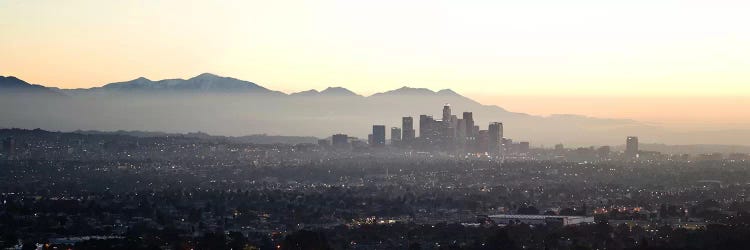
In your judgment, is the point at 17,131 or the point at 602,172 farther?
the point at 17,131

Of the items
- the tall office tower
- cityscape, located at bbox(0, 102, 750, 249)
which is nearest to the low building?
cityscape, located at bbox(0, 102, 750, 249)

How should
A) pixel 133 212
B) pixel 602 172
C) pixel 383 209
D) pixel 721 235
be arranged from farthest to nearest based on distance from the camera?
pixel 602 172 → pixel 383 209 → pixel 133 212 → pixel 721 235

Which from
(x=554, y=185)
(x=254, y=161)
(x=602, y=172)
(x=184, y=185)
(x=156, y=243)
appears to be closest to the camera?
(x=156, y=243)

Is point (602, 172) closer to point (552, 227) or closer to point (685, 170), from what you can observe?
point (685, 170)

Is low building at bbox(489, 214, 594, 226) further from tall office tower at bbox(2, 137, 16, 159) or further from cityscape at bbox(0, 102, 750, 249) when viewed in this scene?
tall office tower at bbox(2, 137, 16, 159)

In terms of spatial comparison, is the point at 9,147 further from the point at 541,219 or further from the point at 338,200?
the point at 541,219

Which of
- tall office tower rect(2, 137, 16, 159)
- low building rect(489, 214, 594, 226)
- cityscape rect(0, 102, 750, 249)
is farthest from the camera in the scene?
tall office tower rect(2, 137, 16, 159)

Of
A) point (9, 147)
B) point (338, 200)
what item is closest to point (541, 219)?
point (338, 200)

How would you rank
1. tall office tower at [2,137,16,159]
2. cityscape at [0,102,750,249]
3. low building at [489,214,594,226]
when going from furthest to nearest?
tall office tower at [2,137,16,159] < low building at [489,214,594,226] < cityscape at [0,102,750,249]

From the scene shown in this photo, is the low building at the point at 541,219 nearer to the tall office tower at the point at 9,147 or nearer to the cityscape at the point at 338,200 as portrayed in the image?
the cityscape at the point at 338,200

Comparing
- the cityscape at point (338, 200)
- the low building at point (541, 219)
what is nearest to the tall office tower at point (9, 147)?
the cityscape at point (338, 200)

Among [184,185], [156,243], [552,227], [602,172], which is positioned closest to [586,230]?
[552,227]
